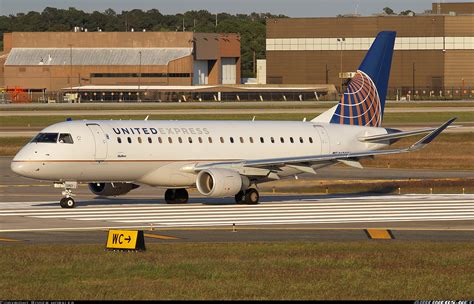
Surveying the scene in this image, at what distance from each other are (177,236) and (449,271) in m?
10.6

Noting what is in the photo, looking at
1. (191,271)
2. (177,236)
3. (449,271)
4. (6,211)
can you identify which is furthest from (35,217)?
(449,271)

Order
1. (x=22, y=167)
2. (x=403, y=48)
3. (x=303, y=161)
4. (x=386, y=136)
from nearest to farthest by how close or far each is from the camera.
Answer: (x=22, y=167) → (x=303, y=161) → (x=386, y=136) → (x=403, y=48)

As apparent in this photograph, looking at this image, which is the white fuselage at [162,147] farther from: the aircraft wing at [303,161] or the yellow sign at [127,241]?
the yellow sign at [127,241]

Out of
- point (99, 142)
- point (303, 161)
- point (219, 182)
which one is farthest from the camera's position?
point (303, 161)

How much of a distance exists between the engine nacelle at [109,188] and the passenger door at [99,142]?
2419 mm

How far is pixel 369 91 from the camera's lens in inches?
2088

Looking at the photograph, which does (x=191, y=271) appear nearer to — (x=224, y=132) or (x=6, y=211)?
(x=6, y=211)

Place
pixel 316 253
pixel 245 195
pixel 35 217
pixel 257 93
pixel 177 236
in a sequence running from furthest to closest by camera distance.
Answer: pixel 257 93 < pixel 245 195 < pixel 35 217 < pixel 177 236 < pixel 316 253

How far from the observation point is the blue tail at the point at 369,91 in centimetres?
5234

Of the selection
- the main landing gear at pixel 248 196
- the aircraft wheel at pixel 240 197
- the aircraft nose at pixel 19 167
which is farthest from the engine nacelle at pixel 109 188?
the main landing gear at pixel 248 196

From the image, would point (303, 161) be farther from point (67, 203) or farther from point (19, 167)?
point (19, 167)

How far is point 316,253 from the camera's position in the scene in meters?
28.7

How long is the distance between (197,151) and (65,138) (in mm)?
5899

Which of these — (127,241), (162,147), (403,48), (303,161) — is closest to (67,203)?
(162,147)
